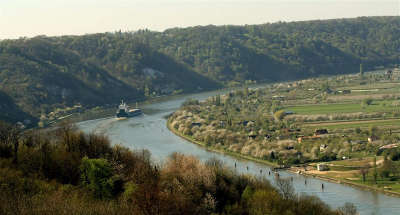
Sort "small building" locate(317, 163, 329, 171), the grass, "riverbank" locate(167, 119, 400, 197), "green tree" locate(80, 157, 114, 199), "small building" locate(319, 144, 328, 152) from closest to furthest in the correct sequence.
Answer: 1. "green tree" locate(80, 157, 114, 199)
2. "riverbank" locate(167, 119, 400, 197)
3. "small building" locate(317, 163, 329, 171)
4. "small building" locate(319, 144, 328, 152)
5. the grass

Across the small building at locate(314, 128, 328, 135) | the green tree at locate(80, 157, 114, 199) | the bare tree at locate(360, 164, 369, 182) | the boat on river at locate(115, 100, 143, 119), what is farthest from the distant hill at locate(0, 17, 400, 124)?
the green tree at locate(80, 157, 114, 199)

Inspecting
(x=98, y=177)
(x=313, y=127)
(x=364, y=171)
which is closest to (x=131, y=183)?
(x=98, y=177)

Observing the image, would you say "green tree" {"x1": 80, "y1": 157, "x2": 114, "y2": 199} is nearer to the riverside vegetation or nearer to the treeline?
the treeline

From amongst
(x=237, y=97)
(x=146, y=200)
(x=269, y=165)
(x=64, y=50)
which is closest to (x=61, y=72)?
(x=64, y=50)

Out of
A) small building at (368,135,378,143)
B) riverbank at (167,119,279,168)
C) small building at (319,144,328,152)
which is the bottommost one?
riverbank at (167,119,279,168)

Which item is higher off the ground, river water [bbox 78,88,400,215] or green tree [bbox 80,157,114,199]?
green tree [bbox 80,157,114,199]

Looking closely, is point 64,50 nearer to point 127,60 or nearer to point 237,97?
point 127,60

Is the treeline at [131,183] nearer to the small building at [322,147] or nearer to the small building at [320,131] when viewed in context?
the small building at [322,147]

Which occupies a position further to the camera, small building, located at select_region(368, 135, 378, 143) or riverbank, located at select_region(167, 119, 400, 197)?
small building, located at select_region(368, 135, 378, 143)
